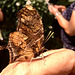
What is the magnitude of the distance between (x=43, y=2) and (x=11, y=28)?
1.01m

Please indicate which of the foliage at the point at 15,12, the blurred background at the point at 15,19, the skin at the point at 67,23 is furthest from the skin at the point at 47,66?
the foliage at the point at 15,12

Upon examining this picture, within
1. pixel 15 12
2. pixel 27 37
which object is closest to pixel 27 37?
pixel 27 37

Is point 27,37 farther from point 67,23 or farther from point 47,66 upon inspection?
point 67,23

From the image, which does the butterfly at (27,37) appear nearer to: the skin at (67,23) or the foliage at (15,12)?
the skin at (67,23)

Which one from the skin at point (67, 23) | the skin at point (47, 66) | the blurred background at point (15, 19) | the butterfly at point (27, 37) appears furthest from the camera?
the blurred background at point (15, 19)

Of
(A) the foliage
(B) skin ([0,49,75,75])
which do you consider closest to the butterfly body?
(B) skin ([0,49,75,75])

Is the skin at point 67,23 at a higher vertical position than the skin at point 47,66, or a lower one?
higher

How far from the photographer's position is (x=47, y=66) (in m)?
1.14

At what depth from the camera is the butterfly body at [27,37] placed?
4.24 feet

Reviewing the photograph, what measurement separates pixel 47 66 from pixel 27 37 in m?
0.44

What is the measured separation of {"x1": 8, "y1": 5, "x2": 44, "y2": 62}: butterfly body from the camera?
50.9 inches

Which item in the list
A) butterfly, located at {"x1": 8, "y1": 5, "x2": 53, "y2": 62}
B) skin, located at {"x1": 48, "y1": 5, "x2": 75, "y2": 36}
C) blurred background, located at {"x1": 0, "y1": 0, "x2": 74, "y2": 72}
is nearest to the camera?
butterfly, located at {"x1": 8, "y1": 5, "x2": 53, "y2": 62}

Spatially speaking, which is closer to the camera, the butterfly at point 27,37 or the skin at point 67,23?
the butterfly at point 27,37

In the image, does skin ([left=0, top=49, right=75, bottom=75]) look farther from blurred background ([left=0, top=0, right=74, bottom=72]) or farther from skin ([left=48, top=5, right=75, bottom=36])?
blurred background ([left=0, top=0, right=74, bottom=72])
